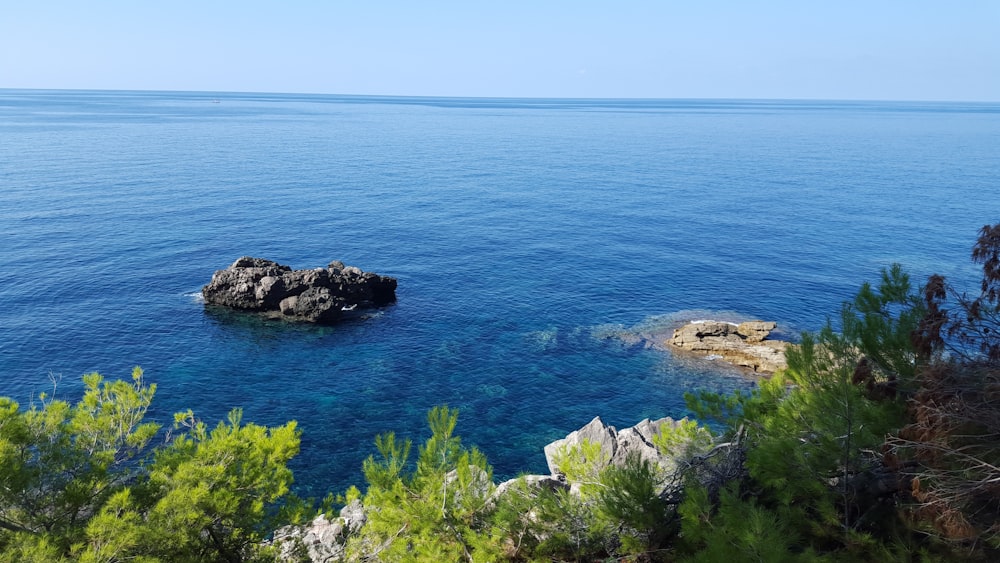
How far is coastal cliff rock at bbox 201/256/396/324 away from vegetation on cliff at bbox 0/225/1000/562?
39.5 metres

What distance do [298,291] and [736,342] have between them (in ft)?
140

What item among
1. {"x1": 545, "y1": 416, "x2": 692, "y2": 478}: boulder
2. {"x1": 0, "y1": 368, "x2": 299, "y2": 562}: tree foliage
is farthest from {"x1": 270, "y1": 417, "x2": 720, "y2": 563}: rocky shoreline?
{"x1": 0, "y1": 368, "x2": 299, "y2": 562}: tree foliage

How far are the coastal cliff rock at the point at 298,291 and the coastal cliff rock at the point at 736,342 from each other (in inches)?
1207

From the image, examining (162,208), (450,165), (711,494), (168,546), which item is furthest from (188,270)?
(450,165)

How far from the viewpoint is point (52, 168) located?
11456cm

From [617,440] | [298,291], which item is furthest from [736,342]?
[298,291]

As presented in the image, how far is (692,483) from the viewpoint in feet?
57.8

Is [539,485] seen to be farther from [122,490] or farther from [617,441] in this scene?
[617,441]

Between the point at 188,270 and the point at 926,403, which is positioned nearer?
the point at 926,403

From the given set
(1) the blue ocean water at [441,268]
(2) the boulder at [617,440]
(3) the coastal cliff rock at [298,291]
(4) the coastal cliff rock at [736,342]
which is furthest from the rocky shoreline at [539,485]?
(3) the coastal cliff rock at [298,291]

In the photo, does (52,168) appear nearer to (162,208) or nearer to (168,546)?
(162,208)

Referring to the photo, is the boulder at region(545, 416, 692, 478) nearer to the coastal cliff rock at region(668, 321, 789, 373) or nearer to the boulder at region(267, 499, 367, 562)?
the boulder at region(267, 499, 367, 562)

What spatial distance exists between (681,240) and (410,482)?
73189mm

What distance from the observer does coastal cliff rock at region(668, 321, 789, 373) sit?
51.9m
